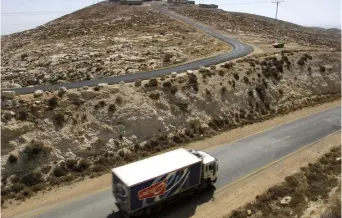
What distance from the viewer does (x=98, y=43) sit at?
257 ft

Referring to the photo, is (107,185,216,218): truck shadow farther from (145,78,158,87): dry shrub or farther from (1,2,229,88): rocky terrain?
(1,2,229,88): rocky terrain

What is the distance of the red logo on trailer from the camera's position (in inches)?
900

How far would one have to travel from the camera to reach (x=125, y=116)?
126ft

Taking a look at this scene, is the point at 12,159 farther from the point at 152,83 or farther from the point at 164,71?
the point at 164,71

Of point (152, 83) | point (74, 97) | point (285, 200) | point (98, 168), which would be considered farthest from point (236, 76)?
point (98, 168)

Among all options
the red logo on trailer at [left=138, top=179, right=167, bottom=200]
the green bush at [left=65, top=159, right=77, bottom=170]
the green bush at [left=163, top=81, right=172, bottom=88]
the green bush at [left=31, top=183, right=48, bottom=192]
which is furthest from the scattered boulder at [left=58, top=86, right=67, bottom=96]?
the red logo on trailer at [left=138, top=179, right=167, bottom=200]

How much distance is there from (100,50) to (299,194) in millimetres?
55334

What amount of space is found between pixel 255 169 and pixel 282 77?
29.0 m

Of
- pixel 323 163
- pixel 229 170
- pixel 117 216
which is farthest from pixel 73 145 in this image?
pixel 323 163

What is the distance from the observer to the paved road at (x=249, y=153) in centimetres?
2591

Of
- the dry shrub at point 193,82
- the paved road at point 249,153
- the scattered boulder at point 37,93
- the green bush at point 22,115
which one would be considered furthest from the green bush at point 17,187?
the dry shrub at point 193,82

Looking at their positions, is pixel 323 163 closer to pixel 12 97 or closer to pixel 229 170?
pixel 229 170

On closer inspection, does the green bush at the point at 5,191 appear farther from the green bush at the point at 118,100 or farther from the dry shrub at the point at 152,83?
the dry shrub at the point at 152,83

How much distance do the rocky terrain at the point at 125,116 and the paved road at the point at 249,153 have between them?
405cm
